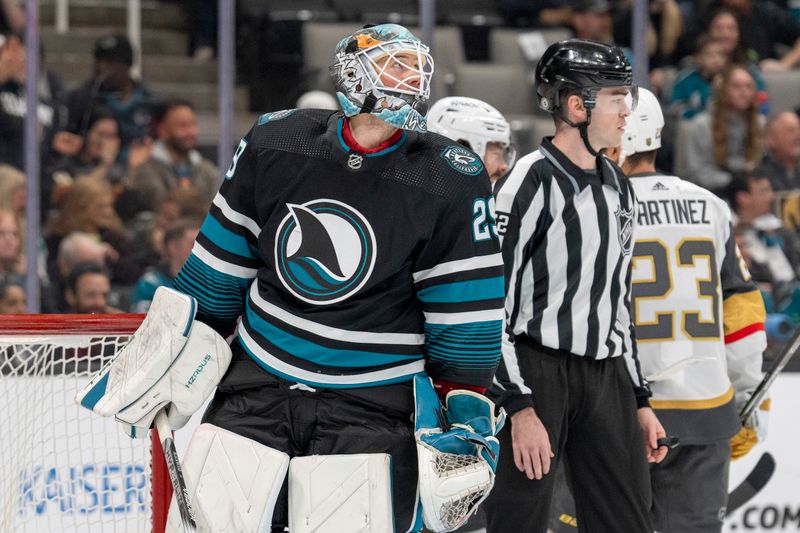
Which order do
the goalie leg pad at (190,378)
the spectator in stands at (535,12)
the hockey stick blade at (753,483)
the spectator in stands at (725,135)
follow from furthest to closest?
1. the spectator in stands at (535,12)
2. the spectator in stands at (725,135)
3. the hockey stick blade at (753,483)
4. the goalie leg pad at (190,378)

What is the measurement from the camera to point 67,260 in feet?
14.7

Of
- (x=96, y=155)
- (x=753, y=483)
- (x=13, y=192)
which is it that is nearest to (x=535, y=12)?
(x=96, y=155)

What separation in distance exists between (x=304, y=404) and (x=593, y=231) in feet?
2.46

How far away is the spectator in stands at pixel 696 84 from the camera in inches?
188

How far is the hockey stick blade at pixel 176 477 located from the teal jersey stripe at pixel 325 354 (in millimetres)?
225

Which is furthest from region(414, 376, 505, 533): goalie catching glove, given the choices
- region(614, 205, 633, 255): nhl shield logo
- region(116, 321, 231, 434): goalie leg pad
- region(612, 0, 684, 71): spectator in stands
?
region(612, 0, 684, 71): spectator in stands

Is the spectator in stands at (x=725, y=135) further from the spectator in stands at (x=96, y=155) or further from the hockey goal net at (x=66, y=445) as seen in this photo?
the hockey goal net at (x=66, y=445)

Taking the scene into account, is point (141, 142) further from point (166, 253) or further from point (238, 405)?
point (238, 405)

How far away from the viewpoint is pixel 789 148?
474cm

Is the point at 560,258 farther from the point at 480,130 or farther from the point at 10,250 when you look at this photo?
the point at 10,250

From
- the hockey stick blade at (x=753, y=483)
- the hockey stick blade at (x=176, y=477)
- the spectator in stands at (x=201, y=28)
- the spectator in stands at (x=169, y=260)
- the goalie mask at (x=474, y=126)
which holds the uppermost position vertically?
the spectator in stands at (x=201, y=28)

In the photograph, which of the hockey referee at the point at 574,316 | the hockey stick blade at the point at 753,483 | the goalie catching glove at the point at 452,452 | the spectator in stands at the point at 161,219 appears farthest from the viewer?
the spectator in stands at the point at 161,219

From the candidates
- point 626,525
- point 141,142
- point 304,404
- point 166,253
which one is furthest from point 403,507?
point 141,142

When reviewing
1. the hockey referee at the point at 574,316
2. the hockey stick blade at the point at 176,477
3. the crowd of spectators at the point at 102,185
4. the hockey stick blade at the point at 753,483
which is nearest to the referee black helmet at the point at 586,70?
→ the hockey referee at the point at 574,316
